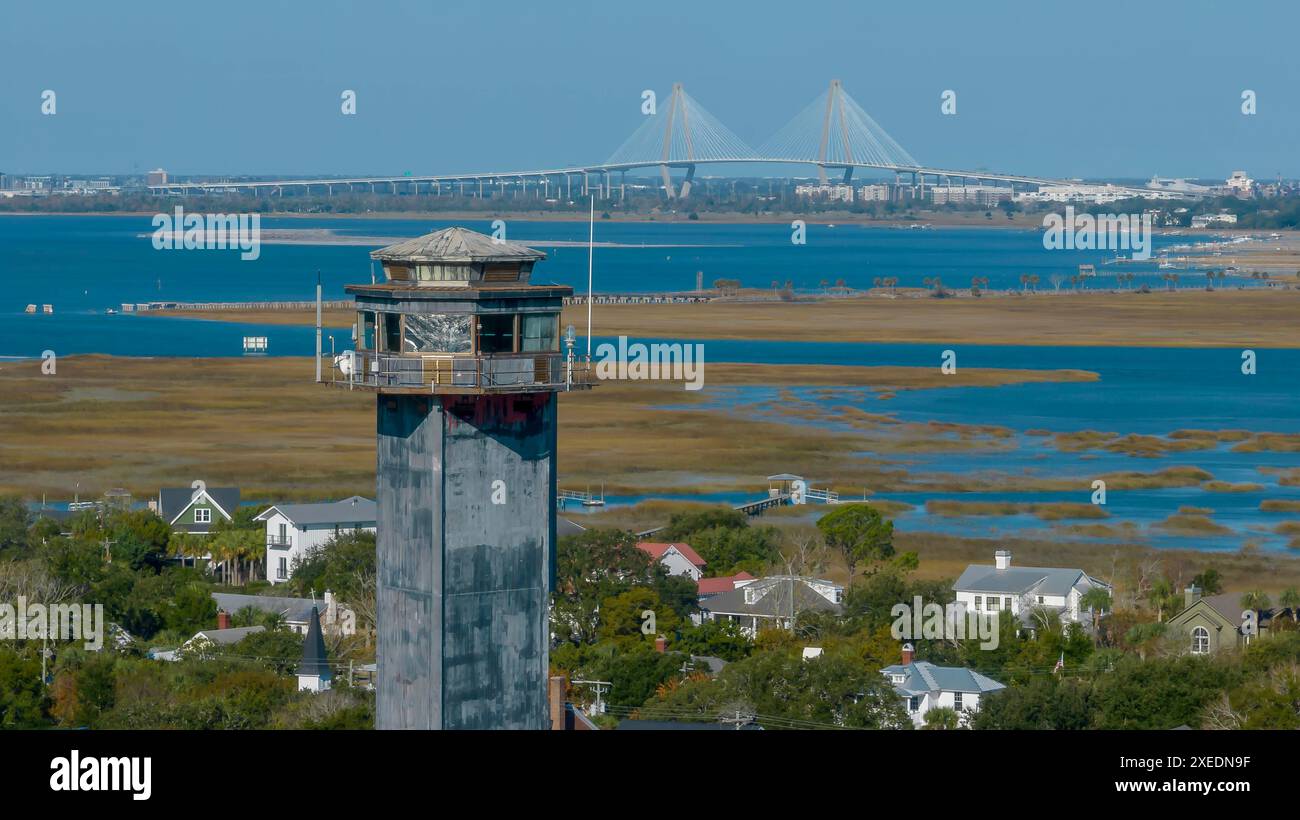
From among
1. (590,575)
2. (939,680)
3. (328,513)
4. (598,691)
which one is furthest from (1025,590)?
(328,513)

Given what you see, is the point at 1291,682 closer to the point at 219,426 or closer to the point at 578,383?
the point at 578,383

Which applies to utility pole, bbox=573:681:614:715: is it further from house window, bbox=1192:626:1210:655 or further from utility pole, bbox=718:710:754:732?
house window, bbox=1192:626:1210:655

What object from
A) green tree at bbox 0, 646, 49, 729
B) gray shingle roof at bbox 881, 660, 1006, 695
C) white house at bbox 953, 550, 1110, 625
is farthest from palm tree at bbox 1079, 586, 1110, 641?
green tree at bbox 0, 646, 49, 729

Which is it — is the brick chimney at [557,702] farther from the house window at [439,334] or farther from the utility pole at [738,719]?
the house window at [439,334]

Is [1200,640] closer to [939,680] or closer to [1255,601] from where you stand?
[1255,601]

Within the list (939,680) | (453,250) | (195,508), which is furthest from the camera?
(195,508)
